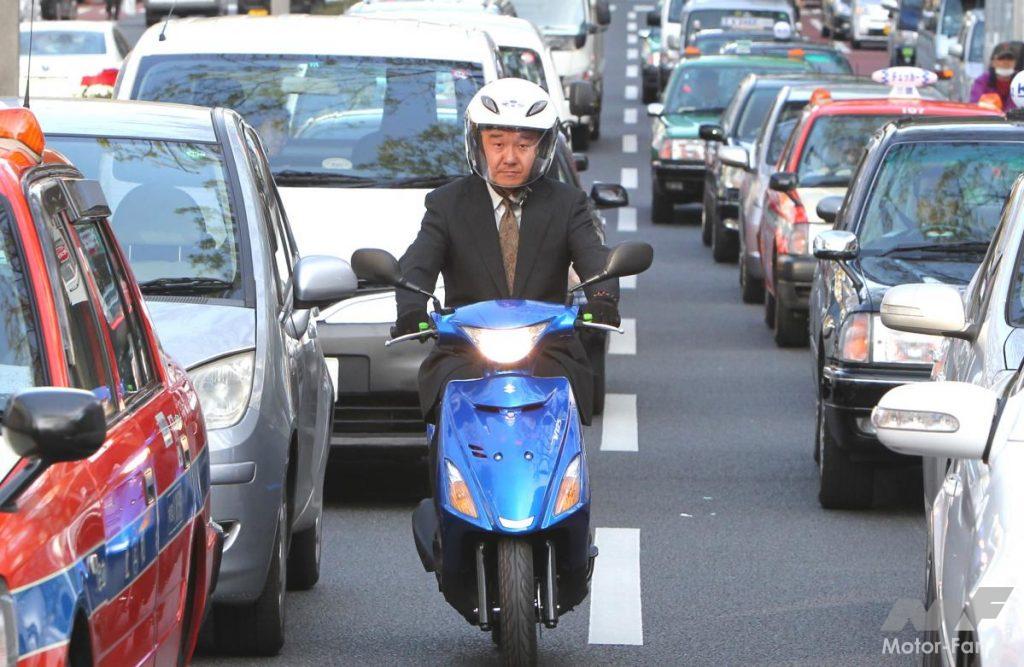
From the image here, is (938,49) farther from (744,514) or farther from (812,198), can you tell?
(744,514)

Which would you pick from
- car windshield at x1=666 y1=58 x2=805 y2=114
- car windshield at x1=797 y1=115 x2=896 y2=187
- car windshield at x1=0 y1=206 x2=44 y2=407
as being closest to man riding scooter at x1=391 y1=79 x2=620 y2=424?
car windshield at x1=0 y1=206 x2=44 y2=407

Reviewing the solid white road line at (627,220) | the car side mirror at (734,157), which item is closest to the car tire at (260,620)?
the car side mirror at (734,157)

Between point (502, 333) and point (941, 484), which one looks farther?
point (502, 333)

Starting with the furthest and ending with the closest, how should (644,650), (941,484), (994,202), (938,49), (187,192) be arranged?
(938,49) → (994,202) → (187,192) → (644,650) → (941,484)

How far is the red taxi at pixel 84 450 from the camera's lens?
4.05m

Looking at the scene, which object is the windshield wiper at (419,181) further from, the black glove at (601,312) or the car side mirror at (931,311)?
the car side mirror at (931,311)

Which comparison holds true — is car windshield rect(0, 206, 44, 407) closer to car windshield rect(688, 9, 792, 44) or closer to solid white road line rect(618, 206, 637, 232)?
solid white road line rect(618, 206, 637, 232)

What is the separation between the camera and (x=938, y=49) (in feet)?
128

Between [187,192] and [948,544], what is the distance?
12.6 ft

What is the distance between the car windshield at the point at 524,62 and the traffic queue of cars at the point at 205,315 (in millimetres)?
6331

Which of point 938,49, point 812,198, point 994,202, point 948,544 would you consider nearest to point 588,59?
point 938,49

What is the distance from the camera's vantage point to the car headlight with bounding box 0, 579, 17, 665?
3914mm

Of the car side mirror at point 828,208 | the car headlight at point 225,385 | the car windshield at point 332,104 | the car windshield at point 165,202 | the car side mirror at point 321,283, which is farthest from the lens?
the car side mirror at point 828,208

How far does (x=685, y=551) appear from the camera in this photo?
9.47 m
